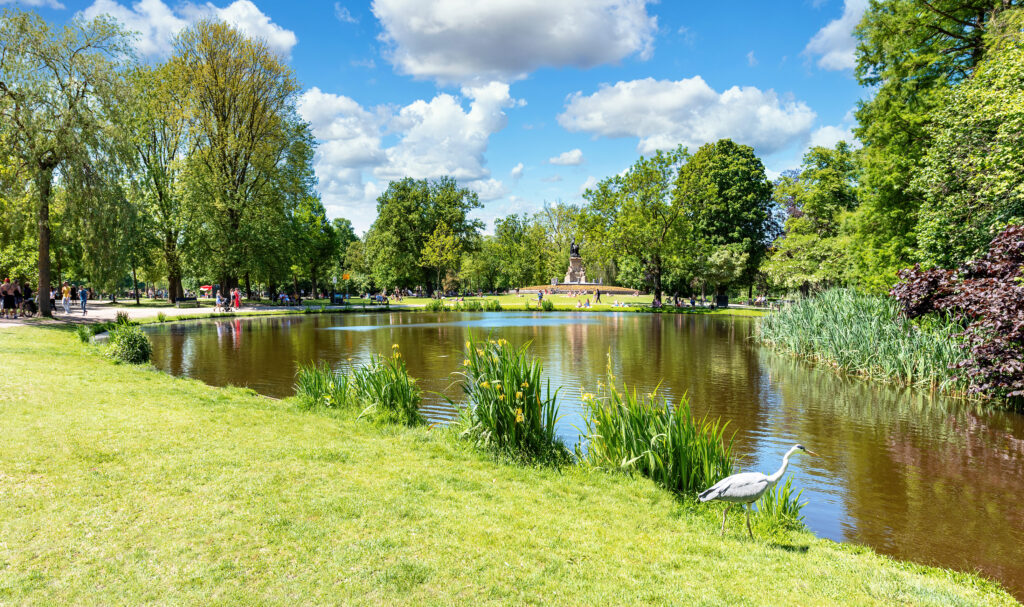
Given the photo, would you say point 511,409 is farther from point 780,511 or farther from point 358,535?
point 780,511

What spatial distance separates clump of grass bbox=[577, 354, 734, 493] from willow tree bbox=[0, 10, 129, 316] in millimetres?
24219

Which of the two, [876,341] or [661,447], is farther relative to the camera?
[876,341]

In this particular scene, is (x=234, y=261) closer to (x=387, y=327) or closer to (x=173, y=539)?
(x=387, y=327)

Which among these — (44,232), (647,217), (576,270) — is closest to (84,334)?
(44,232)

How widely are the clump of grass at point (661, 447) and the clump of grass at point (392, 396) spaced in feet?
11.2

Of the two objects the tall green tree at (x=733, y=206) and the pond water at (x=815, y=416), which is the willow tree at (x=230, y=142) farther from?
the tall green tree at (x=733, y=206)

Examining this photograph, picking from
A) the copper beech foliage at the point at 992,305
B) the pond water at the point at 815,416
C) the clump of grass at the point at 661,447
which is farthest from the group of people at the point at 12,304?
the copper beech foliage at the point at 992,305

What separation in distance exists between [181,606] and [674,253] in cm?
4692

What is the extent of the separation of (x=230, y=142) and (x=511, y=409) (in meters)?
38.9

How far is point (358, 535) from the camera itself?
4.49m

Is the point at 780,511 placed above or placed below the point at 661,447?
below

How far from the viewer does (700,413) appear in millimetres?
11219

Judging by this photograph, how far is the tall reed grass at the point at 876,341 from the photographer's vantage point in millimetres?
13297

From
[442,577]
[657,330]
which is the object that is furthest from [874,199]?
[442,577]
